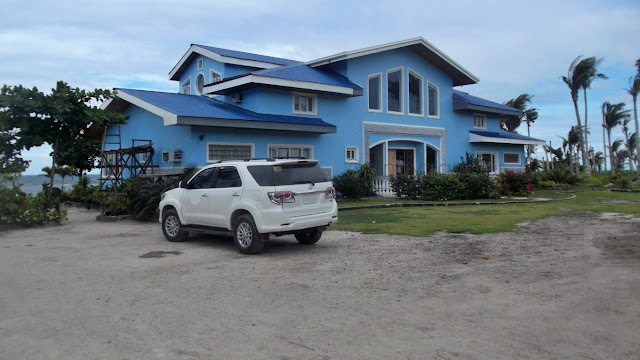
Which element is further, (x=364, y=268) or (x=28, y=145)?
(x=28, y=145)

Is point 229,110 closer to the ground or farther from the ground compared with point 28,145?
farther from the ground

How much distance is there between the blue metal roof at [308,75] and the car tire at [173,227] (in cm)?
945

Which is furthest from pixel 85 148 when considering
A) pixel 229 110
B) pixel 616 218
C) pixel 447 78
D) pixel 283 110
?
pixel 616 218

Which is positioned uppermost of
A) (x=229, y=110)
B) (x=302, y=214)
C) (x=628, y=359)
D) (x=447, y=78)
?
(x=447, y=78)

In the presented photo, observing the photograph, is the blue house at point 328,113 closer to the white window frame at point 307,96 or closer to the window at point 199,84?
the white window frame at point 307,96

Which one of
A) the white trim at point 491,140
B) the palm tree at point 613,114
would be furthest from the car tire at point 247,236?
the palm tree at point 613,114

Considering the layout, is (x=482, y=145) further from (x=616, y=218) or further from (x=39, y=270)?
(x=39, y=270)

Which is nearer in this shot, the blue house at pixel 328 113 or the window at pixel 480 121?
the blue house at pixel 328 113

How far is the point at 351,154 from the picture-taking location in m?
23.8

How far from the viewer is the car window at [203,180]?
10.8 m

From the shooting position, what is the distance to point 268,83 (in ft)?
64.6

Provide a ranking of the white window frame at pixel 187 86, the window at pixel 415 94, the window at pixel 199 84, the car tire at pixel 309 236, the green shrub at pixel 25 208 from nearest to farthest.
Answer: the car tire at pixel 309 236 → the green shrub at pixel 25 208 → the window at pixel 199 84 → the window at pixel 415 94 → the white window frame at pixel 187 86

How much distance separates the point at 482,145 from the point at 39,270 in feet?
85.5

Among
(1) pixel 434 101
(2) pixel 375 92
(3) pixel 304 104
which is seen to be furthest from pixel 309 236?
(1) pixel 434 101
